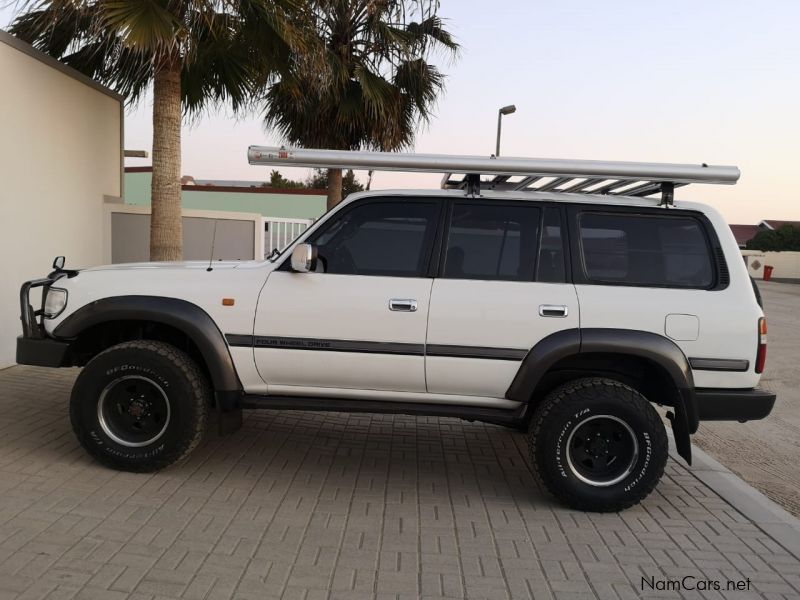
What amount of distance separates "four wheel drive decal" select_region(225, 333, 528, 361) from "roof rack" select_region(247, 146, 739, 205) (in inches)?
42.6

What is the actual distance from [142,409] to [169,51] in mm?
4351

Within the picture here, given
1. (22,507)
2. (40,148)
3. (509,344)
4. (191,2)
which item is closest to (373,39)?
(191,2)

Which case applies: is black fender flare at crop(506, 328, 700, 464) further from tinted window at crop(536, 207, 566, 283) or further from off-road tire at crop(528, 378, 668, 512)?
tinted window at crop(536, 207, 566, 283)

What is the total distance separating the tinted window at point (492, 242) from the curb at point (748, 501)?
2044 millimetres

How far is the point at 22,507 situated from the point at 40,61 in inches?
229

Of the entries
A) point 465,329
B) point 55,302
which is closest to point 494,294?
point 465,329

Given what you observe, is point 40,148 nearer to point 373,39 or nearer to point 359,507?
point 359,507

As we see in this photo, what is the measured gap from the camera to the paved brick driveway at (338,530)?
349 cm

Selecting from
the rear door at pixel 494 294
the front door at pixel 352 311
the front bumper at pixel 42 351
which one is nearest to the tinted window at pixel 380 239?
the front door at pixel 352 311

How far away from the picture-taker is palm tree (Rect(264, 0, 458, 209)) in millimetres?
13016

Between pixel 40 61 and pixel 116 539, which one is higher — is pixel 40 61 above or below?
above

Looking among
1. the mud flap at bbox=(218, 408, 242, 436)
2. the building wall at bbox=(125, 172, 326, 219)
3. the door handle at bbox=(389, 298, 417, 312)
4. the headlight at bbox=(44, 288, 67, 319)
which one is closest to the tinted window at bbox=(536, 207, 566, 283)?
the door handle at bbox=(389, 298, 417, 312)

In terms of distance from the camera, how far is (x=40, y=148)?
816 cm

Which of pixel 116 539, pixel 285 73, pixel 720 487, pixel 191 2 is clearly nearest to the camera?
pixel 116 539
